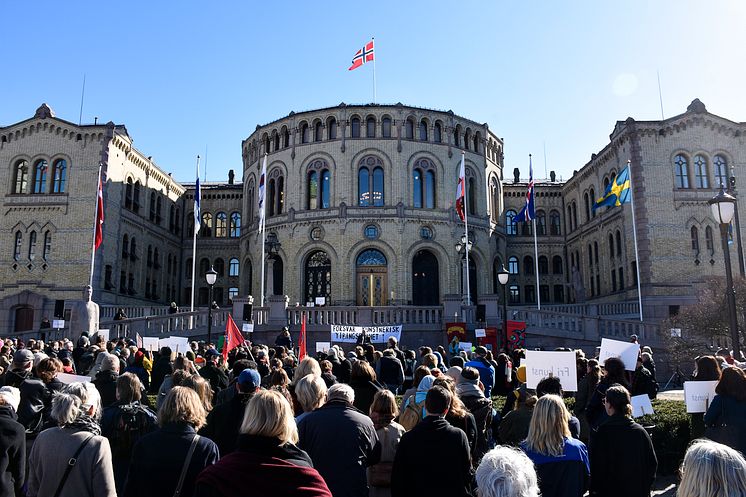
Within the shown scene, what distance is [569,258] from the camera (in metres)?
51.5

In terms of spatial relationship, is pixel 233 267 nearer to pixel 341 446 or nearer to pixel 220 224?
pixel 220 224

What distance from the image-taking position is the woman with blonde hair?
5125 mm

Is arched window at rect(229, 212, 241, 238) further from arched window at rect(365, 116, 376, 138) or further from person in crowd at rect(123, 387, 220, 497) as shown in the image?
person in crowd at rect(123, 387, 220, 497)

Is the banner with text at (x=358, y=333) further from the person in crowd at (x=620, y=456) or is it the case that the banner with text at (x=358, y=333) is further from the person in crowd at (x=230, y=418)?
the person in crowd at (x=620, y=456)

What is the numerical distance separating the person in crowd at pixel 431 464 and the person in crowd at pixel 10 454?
3419 mm

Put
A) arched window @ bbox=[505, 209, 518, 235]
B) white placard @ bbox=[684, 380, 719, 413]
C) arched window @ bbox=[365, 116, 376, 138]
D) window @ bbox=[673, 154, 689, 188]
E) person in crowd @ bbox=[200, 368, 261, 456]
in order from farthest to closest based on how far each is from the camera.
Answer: arched window @ bbox=[505, 209, 518, 235], arched window @ bbox=[365, 116, 376, 138], window @ bbox=[673, 154, 689, 188], white placard @ bbox=[684, 380, 719, 413], person in crowd @ bbox=[200, 368, 261, 456]

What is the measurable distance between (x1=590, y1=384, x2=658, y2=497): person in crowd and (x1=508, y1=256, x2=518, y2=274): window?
46192mm

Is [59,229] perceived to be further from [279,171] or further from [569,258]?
[569,258]

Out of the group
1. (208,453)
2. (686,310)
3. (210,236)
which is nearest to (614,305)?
(686,310)

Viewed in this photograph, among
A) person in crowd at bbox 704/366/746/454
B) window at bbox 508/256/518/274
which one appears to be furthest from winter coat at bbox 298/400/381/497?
window at bbox 508/256/518/274

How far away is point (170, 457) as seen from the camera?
Answer: 453 cm

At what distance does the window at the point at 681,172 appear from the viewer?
38594 mm

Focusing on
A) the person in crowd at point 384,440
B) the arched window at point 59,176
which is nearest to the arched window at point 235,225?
the arched window at point 59,176

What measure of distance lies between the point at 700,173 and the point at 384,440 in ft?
129
